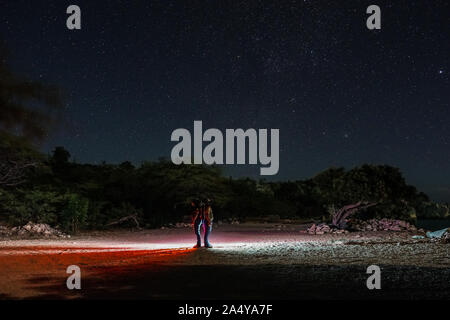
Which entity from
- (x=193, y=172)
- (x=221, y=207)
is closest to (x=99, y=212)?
(x=193, y=172)

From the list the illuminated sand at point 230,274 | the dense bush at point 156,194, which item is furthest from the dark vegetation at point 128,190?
the illuminated sand at point 230,274

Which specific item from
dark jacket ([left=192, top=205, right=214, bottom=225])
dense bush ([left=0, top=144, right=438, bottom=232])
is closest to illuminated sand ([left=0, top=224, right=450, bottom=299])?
dark jacket ([left=192, top=205, right=214, bottom=225])

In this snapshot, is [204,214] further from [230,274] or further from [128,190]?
[128,190]

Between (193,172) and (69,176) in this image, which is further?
(193,172)

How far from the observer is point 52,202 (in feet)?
96.4

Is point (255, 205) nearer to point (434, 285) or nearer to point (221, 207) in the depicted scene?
point (221, 207)

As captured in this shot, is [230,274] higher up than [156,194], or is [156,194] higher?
[156,194]

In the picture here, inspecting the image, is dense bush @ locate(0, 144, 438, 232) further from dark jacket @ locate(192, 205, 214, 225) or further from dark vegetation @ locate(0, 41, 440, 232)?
dark jacket @ locate(192, 205, 214, 225)

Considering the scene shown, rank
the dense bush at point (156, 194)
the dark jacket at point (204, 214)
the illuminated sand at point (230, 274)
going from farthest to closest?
the dense bush at point (156, 194)
the dark jacket at point (204, 214)
the illuminated sand at point (230, 274)

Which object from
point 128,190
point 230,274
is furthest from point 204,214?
point 128,190

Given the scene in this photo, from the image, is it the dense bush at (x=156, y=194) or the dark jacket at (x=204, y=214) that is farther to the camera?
the dense bush at (x=156, y=194)

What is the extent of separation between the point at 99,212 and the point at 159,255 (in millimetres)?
18587

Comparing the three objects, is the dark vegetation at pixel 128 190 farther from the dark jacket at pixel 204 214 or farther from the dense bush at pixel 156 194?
the dark jacket at pixel 204 214
